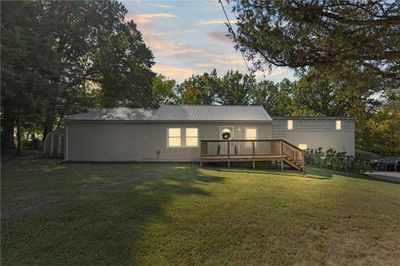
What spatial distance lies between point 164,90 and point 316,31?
3221 cm

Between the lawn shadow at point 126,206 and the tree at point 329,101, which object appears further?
the tree at point 329,101

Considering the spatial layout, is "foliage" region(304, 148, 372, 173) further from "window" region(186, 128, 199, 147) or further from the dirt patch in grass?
the dirt patch in grass

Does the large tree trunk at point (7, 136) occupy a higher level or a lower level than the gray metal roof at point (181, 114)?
lower

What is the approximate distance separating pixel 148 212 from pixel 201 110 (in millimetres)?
13188

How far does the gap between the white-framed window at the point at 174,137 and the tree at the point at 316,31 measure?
392 inches

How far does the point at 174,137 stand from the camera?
17047mm

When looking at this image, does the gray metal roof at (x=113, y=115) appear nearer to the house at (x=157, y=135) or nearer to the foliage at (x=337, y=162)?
the house at (x=157, y=135)

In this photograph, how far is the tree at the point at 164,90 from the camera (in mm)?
37750

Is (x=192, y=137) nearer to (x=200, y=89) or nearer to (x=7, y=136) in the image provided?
(x=7, y=136)

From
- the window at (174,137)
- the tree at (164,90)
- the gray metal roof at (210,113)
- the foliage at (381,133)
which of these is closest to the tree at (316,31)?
the gray metal roof at (210,113)

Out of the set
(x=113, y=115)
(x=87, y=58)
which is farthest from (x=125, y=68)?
(x=113, y=115)

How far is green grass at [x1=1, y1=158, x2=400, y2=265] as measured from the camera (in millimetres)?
4789

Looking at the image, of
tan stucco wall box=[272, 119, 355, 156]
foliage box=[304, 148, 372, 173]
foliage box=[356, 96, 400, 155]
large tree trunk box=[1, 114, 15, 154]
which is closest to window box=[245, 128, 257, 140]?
tan stucco wall box=[272, 119, 355, 156]

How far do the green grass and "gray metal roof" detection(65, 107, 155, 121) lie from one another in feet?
26.0
